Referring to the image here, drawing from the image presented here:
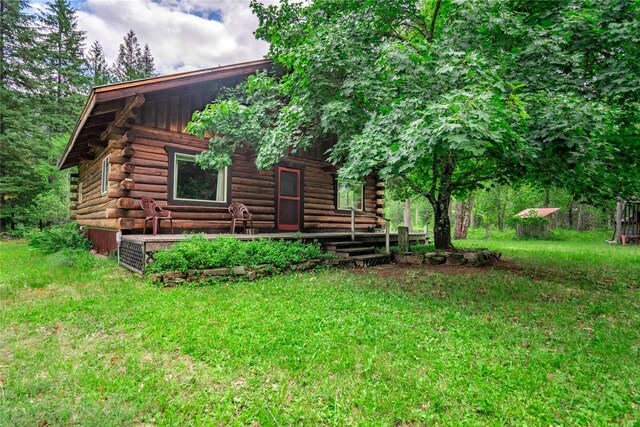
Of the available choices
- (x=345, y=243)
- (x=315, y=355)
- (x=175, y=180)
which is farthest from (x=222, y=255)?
(x=345, y=243)

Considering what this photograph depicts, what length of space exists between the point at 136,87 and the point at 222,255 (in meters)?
4.09

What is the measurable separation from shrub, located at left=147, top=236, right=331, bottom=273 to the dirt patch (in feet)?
5.34

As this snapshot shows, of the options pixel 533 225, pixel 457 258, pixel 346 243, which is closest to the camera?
pixel 457 258

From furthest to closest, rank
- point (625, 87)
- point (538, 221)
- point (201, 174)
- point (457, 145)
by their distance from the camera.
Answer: point (538, 221)
point (201, 174)
point (625, 87)
point (457, 145)

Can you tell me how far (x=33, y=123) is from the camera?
17.4 m

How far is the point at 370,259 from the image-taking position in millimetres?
7973

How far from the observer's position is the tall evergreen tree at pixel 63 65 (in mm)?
18294

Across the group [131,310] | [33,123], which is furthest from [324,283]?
[33,123]

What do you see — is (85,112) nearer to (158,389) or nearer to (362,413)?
(158,389)

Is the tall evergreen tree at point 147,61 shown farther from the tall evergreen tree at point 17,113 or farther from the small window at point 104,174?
the small window at point 104,174

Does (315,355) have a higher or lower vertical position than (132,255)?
lower

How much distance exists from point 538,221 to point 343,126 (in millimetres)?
18104

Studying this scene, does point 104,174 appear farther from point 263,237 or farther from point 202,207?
point 263,237

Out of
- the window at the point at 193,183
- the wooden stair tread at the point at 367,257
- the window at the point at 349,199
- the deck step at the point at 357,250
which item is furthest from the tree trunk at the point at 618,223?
the window at the point at 193,183
